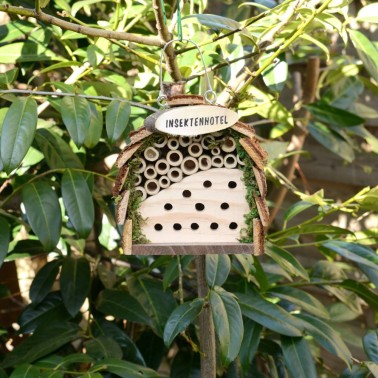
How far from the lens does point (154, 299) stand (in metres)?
1.44

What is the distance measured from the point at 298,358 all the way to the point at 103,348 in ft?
1.20

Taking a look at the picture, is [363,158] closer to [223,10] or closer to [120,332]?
[223,10]

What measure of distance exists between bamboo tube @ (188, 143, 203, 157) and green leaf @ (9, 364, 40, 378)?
1.57 feet

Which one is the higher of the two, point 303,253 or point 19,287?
point 19,287

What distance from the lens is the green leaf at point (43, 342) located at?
135 centimetres

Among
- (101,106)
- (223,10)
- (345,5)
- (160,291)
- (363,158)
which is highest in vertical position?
(345,5)

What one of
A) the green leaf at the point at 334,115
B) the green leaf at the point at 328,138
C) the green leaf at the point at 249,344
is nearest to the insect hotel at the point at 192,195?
the green leaf at the point at 249,344

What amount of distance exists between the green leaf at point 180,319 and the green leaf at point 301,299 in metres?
0.34

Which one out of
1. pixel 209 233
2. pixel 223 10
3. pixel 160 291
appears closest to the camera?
pixel 209 233

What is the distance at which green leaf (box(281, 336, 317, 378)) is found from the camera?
1.28 metres

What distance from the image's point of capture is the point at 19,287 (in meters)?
2.01

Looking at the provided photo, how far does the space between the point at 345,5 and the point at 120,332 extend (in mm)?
768

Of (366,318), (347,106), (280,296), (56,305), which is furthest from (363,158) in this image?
(56,305)

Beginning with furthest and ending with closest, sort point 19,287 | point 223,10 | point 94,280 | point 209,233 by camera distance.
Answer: point 223,10 → point 19,287 → point 94,280 → point 209,233
